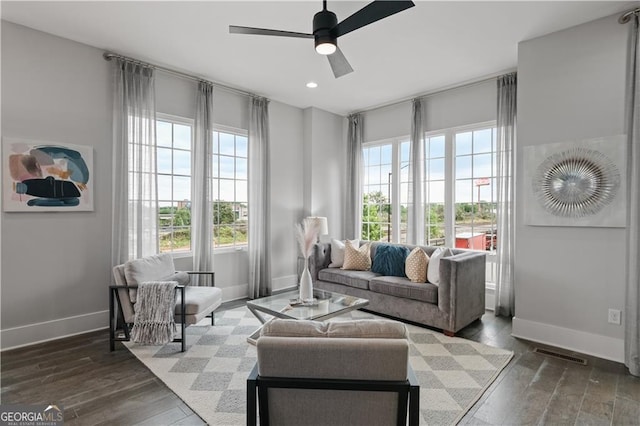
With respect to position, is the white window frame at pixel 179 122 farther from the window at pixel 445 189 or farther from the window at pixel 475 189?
the window at pixel 475 189

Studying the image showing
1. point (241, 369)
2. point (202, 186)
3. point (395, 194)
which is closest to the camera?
point (241, 369)

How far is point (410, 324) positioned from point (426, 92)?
3387mm

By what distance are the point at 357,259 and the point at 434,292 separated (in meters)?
1.34

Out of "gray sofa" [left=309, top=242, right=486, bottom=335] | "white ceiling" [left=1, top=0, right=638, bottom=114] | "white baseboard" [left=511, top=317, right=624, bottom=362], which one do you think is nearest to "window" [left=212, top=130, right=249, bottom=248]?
"white ceiling" [left=1, top=0, right=638, bottom=114]

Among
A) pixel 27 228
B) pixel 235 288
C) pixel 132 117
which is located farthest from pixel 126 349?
pixel 132 117

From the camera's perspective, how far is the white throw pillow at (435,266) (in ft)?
12.6

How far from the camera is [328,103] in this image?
5676 millimetres

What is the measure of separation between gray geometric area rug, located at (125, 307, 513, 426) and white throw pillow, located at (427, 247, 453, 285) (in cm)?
58

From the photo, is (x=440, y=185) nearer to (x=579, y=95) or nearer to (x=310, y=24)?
(x=579, y=95)

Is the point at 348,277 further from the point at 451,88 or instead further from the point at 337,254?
the point at 451,88

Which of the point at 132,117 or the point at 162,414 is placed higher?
the point at 132,117

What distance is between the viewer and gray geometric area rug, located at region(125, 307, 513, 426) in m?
2.29

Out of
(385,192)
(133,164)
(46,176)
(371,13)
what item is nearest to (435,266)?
(385,192)

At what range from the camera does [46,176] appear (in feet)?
11.1
